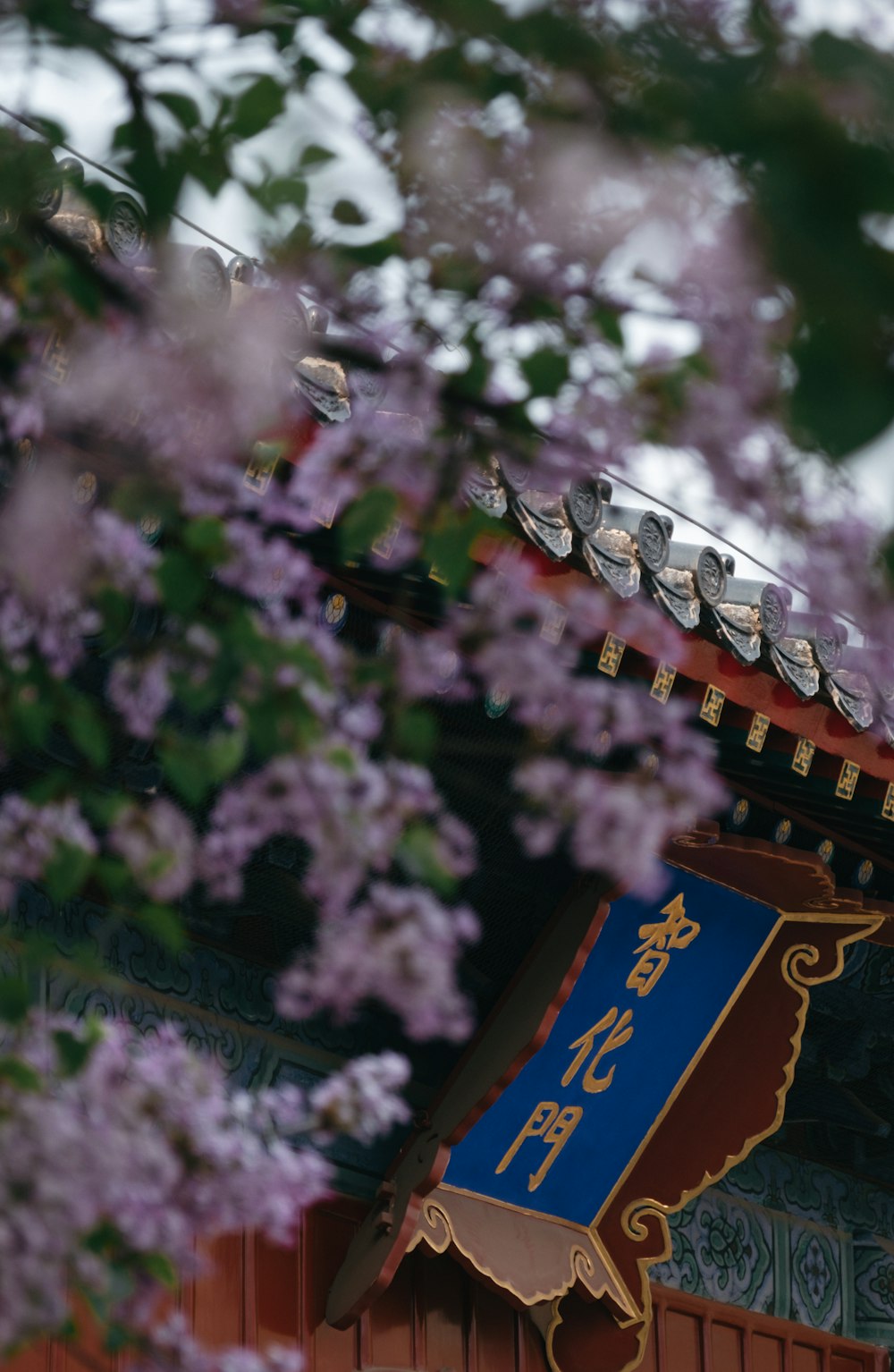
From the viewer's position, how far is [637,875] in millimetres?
1891

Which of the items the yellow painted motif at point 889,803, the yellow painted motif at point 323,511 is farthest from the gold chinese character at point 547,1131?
the yellow painted motif at point 323,511

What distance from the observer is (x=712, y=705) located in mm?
3820

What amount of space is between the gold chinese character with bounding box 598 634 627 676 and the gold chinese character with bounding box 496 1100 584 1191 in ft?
4.41

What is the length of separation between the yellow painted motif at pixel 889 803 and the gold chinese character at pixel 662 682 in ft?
2.67

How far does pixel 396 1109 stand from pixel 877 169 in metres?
1.14

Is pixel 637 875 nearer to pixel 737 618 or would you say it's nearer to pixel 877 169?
pixel 877 169

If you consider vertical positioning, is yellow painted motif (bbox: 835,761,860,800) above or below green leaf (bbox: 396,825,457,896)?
below

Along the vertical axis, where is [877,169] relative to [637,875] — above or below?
above

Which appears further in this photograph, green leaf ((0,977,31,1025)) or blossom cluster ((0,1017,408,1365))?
green leaf ((0,977,31,1025))

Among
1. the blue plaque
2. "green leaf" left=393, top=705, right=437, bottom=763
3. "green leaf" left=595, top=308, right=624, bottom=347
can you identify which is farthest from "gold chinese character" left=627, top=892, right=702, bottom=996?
"green leaf" left=595, top=308, right=624, bottom=347

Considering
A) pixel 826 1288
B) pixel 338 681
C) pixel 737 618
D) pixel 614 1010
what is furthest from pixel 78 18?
pixel 826 1288

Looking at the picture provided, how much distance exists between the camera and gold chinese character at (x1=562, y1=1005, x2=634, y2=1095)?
454 cm

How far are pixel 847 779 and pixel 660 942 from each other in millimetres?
606

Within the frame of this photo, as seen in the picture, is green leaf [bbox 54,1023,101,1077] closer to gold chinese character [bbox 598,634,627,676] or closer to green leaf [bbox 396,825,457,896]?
green leaf [bbox 396,825,457,896]
